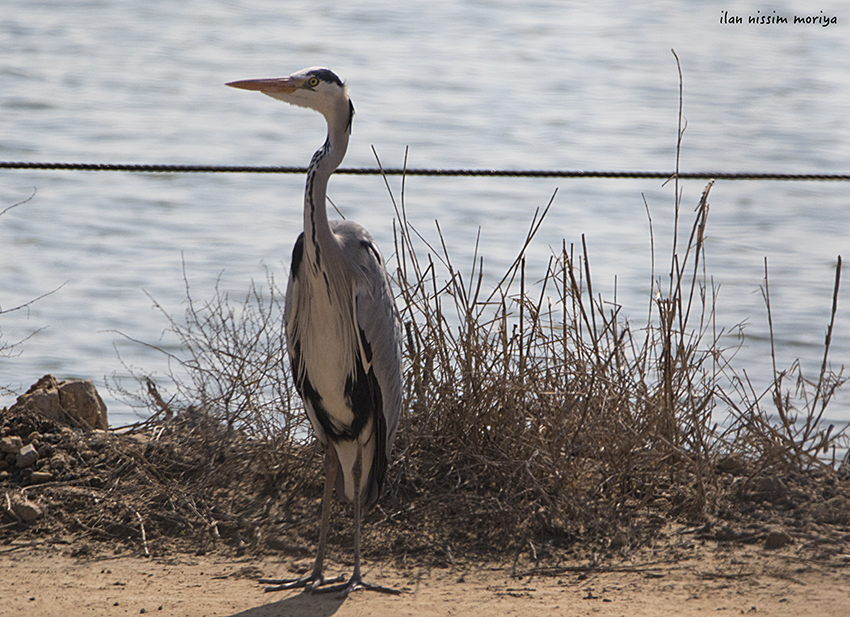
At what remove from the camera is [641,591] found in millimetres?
3875

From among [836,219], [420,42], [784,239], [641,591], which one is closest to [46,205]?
[784,239]

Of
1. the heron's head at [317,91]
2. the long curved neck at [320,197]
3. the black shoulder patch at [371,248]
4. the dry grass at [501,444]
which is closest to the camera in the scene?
the long curved neck at [320,197]

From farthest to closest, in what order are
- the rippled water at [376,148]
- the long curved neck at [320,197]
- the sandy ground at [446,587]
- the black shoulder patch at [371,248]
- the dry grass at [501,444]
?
the rippled water at [376,148] < the dry grass at [501,444] < the black shoulder patch at [371,248] < the long curved neck at [320,197] < the sandy ground at [446,587]

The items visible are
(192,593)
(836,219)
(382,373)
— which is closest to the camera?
(192,593)

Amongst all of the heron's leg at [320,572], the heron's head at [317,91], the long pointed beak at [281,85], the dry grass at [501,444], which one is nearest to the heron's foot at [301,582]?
the heron's leg at [320,572]

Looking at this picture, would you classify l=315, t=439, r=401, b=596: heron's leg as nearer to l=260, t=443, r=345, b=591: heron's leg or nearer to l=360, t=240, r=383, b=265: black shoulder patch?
l=260, t=443, r=345, b=591: heron's leg

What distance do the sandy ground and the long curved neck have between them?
1.22 m

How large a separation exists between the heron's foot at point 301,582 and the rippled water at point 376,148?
246 cm

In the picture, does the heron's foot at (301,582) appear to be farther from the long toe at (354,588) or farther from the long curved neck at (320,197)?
the long curved neck at (320,197)

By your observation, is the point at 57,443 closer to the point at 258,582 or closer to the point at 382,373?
the point at 258,582

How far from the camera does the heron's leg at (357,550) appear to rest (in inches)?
155

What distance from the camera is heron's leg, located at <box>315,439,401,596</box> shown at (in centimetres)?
394

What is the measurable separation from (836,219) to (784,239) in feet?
4.40

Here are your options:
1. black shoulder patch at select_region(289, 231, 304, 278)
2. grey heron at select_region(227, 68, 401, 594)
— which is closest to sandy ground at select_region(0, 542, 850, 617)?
grey heron at select_region(227, 68, 401, 594)
